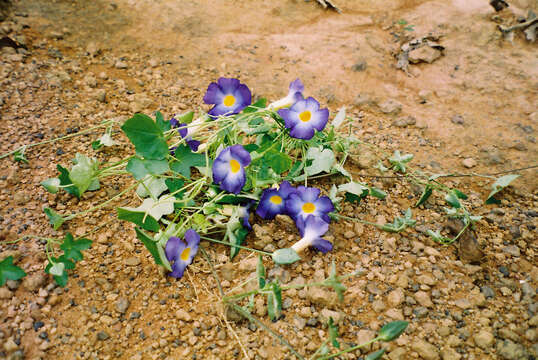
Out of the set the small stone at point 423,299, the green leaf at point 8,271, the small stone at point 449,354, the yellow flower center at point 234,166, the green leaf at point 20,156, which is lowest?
the small stone at point 449,354

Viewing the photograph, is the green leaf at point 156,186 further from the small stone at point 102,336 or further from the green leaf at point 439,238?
the green leaf at point 439,238

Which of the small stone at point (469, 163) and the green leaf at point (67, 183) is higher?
the green leaf at point (67, 183)

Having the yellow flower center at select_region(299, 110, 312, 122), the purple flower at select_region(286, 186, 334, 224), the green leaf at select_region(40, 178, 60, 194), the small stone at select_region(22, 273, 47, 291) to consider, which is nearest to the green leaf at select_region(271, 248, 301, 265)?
the purple flower at select_region(286, 186, 334, 224)

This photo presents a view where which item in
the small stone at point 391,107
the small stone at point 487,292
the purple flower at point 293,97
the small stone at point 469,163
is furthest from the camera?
the small stone at point 391,107

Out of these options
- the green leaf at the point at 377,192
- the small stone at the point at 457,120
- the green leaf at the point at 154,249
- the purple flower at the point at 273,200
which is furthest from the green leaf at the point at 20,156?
the small stone at the point at 457,120

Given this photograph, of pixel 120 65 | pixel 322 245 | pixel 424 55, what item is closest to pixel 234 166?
pixel 322 245

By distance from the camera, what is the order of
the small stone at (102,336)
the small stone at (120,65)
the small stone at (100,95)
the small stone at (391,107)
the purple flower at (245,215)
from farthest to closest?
1. the small stone at (120,65)
2. the small stone at (391,107)
3. the small stone at (100,95)
4. the purple flower at (245,215)
5. the small stone at (102,336)

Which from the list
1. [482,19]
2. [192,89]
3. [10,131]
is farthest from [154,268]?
[482,19]
